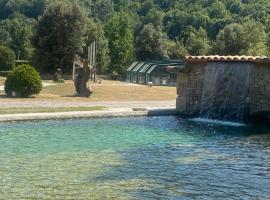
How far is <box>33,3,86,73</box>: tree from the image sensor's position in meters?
56.0

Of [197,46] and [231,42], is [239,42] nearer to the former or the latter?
[231,42]

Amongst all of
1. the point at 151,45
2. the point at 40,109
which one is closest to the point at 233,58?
the point at 40,109

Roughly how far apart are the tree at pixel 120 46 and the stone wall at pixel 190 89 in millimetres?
43798

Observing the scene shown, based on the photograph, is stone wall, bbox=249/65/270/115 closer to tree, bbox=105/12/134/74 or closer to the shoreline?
the shoreline

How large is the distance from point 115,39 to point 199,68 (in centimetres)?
4858

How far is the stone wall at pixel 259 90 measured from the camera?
23.0 m

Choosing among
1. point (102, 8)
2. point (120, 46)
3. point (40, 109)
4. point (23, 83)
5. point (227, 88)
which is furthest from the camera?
point (102, 8)

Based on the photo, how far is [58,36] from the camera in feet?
184

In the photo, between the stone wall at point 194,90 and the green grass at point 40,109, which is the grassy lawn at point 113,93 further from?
the green grass at point 40,109

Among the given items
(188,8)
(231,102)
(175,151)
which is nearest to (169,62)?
(231,102)

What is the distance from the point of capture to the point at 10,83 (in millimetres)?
30938

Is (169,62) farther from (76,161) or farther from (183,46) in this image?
(76,161)

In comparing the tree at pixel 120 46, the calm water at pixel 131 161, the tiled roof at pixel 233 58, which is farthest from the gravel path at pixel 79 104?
the tree at pixel 120 46

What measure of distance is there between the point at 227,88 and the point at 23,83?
1188 cm
